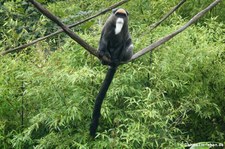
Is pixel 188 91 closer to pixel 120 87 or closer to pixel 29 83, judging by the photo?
pixel 120 87

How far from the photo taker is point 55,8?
5805 millimetres

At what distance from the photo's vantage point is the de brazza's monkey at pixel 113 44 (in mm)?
2992

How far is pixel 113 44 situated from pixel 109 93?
55 centimetres

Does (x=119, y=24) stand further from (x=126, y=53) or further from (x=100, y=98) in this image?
(x=100, y=98)

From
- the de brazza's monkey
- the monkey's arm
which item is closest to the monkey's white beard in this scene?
the de brazza's monkey

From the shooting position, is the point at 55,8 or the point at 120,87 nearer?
the point at 120,87

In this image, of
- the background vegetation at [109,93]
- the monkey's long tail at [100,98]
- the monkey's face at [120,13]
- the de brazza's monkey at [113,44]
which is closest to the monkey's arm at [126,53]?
the de brazza's monkey at [113,44]

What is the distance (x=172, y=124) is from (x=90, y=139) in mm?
695

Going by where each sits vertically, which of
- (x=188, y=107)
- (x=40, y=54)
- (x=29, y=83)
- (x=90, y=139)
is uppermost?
(x=40, y=54)

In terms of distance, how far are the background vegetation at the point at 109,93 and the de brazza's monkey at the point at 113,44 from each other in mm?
336

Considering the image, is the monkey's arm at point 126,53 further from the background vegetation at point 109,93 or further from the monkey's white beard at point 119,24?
the background vegetation at point 109,93

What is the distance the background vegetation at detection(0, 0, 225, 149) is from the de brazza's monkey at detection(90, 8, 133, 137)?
336 millimetres

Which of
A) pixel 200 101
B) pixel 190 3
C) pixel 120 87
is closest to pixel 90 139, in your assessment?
pixel 120 87

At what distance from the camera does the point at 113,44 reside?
3.11 meters
